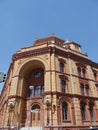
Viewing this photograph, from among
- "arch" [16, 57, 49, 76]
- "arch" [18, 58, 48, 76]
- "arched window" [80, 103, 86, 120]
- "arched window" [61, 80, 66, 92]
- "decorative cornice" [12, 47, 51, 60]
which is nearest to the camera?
"arched window" [80, 103, 86, 120]

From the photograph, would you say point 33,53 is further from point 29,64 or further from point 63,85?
point 63,85

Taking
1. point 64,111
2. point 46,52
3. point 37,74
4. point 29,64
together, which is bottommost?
point 64,111

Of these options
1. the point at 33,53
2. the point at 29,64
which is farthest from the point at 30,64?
the point at 33,53

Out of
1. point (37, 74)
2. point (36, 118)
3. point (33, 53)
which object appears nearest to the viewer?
point (36, 118)

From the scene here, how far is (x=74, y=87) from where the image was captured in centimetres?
2538

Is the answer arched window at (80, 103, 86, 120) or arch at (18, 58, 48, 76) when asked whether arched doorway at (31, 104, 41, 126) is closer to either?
arch at (18, 58, 48, 76)

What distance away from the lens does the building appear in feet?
72.1

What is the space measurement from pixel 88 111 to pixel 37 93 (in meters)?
9.56

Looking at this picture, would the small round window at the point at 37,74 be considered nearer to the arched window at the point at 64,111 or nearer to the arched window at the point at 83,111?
the arched window at the point at 64,111

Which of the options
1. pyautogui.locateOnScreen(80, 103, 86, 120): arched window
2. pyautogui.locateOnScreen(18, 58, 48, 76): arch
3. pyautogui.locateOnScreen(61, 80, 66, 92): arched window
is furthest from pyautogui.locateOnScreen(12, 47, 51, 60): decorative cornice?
pyautogui.locateOnScreen(80, 103, 86, 120): arched window

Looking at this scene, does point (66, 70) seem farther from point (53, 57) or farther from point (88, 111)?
point (88, 111)

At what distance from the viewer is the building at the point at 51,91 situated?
21984mm

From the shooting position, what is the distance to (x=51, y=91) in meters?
22.7

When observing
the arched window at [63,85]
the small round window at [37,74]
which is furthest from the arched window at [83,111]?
the small round window at [37,74]
